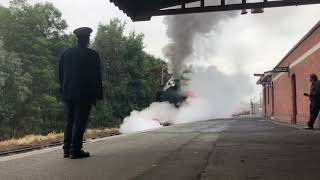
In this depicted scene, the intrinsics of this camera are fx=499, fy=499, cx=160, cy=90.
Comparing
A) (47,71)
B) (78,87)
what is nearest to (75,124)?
(78,87)

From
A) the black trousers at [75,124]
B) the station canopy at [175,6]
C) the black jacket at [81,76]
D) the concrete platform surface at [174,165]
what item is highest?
the station canopy at [175,6]

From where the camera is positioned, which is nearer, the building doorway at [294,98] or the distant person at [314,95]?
the distant person at [314,95]

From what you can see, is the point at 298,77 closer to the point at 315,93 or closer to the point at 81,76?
the point at 315,93

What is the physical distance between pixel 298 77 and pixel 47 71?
2954 cm

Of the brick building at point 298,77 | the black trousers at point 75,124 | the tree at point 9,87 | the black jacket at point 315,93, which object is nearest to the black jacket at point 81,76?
the black trousers at point 75,124

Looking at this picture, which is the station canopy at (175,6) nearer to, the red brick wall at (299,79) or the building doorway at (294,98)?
the red brick wall at (299,79)

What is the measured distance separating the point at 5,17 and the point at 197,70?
23.1m

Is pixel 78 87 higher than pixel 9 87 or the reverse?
the reverse

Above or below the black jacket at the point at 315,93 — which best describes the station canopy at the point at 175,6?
above

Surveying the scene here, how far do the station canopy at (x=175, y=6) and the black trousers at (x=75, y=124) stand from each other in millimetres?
7033

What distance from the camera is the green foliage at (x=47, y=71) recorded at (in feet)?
144

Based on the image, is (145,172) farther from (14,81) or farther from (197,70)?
(197,70)

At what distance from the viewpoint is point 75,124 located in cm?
799

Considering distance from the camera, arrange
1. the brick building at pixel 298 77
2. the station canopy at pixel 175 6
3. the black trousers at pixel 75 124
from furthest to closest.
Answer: the brick building at pixel 298 77
the station canopy at pixel 175 6
the black trousers at pixel 75 124
